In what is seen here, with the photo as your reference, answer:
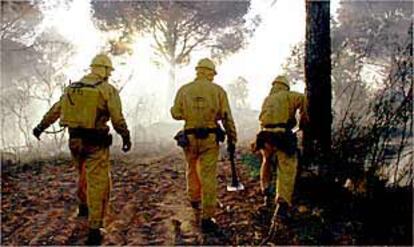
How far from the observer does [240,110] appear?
39500mm

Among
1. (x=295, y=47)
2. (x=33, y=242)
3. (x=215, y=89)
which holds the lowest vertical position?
(x=33, y=242)

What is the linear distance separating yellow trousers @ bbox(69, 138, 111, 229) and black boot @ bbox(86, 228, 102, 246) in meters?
0.05

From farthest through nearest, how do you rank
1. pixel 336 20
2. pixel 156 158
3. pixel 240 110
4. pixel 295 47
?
1. pixel 240 110
2. pixel 336 20
3. pixel 295 47
4. pixel 156 158

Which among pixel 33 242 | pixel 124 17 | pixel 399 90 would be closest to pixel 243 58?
pixel 124 17

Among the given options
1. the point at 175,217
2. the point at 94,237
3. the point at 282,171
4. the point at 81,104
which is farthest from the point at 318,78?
the point at 94,237

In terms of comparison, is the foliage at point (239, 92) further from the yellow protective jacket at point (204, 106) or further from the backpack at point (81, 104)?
the backpack at point (81, 104)

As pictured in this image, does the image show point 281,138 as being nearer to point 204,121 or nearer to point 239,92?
point 204,121

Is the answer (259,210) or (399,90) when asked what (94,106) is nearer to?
(259,210)

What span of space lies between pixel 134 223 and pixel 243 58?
1160 inches

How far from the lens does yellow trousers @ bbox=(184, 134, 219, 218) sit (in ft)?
24.7

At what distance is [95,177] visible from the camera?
7211 millimetres

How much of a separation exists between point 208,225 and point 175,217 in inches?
32.6

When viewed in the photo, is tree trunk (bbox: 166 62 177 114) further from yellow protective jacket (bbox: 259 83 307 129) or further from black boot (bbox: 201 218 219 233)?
black boot (bbox: 201 218 219 233)

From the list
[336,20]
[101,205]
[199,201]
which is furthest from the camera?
[336,20]
